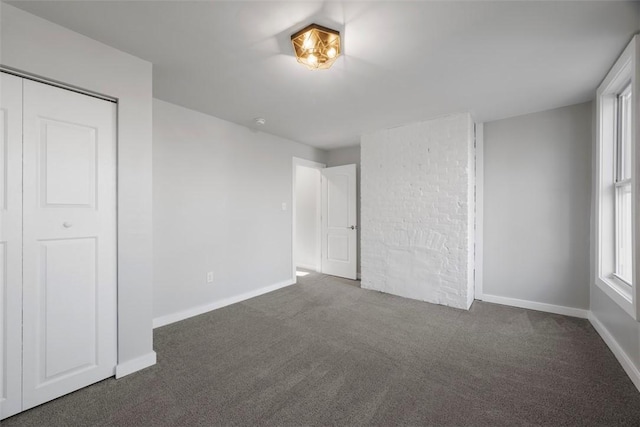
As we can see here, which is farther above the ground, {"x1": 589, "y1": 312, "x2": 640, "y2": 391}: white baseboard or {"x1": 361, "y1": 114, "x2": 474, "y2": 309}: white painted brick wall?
{"x1": 361, "y1": 114, "x2": 474, "y2": 309}: white painted brick wall

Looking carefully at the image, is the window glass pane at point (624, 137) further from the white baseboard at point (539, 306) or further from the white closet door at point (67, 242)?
the white closet door at point (67, 242)

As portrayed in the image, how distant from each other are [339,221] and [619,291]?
3550mm

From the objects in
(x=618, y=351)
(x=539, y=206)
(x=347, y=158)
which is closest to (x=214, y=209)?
(x=347, y=158)

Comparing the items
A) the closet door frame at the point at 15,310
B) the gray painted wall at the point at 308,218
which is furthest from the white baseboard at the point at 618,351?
the closet door frame at the point at 15,310

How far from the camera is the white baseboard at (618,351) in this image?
1898mm

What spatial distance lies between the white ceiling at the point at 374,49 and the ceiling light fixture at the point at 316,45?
0.18ft

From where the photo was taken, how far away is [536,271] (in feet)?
10.9

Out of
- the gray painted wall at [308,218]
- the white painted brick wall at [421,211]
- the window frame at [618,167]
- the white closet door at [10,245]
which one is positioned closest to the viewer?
the white closet door at [10,245]

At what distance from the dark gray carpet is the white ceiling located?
2424 mm

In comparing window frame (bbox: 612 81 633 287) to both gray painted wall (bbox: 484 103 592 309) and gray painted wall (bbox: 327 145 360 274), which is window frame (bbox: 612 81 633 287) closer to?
gray painted wall (bbox: 484 103 592 309)

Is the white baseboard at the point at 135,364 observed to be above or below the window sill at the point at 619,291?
below

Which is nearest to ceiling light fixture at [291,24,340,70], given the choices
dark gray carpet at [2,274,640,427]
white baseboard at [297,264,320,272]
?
dark gray carpet at [2,274,640,427]

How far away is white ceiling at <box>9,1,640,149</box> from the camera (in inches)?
63.7

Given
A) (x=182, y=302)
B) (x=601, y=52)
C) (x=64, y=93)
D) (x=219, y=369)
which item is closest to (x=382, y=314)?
(x=219, y=369)
